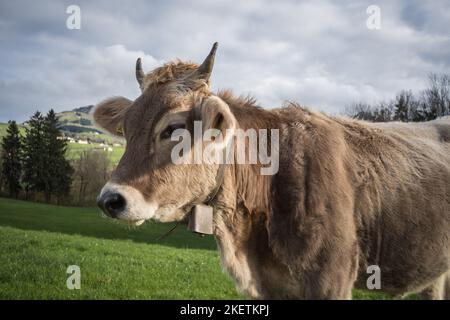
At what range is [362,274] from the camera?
4.04m

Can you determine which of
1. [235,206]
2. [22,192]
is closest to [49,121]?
[22,192]

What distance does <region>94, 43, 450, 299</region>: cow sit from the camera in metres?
3.61

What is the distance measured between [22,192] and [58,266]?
168 feet

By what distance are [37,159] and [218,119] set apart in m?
51.6

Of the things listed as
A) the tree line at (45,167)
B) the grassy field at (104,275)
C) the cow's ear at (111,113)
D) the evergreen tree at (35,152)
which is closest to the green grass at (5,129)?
the tree line at (45,167)

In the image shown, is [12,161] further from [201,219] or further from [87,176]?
[201,219]

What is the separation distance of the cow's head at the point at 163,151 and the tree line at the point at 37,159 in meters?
49.2

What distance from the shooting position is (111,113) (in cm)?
470

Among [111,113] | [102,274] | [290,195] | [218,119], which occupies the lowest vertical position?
[102,274]

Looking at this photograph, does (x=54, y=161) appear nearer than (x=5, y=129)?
Yes

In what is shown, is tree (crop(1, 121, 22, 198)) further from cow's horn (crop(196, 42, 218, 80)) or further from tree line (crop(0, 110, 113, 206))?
cow's horn (crop(196, 42, 218, 80))

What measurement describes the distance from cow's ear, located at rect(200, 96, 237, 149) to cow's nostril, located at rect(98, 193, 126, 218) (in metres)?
1.01

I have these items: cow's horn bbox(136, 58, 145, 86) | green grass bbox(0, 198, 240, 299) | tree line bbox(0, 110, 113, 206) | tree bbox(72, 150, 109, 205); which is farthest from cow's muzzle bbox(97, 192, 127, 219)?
tree line bbox(0, 110, 113, 206)

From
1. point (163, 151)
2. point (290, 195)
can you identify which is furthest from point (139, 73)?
point (290, 195)
